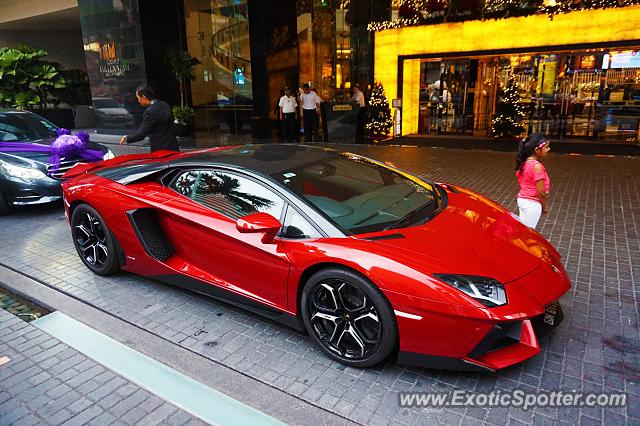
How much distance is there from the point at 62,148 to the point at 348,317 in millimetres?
6011

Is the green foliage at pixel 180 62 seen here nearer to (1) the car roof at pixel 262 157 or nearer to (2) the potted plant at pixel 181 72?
(2) the potted plant at pixel 181 72

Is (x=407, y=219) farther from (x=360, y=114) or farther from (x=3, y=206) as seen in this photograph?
(x=360, y=114)

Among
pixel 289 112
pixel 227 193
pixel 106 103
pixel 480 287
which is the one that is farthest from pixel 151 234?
pixel 106 103

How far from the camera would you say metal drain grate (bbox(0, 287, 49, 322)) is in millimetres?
4043

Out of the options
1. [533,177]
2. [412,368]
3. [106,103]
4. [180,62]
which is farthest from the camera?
[106,103]

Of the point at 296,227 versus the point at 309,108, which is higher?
the point at 309,108

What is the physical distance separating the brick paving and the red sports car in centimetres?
23

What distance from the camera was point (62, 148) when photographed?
23.0ft

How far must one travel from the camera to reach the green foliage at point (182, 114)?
16.5 m

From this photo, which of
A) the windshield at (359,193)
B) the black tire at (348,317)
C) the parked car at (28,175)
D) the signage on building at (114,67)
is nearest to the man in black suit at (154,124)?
the parked car at (28,175)

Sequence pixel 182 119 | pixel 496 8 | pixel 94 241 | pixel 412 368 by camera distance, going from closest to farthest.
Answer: pixel 412 368 < pixel 94 241 < pixel 496 8 < pixel 182 119

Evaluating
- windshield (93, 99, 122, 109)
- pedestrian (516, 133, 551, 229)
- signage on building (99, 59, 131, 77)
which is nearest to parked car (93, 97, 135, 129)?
windshield (93, 99, 122, 109)

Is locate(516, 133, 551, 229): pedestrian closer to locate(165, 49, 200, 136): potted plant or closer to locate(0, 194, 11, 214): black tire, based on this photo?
locate(0, 194, 11, 214): black tire

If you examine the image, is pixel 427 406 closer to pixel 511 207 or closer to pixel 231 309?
pixel 231 309
